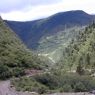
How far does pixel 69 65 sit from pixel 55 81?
68740 millimetres

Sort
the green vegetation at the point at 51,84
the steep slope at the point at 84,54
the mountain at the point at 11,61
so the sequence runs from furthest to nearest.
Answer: the steep slope at the point at 84,54 → the mountain at the point at 11,61 → the green vegetation at the point at 51,84

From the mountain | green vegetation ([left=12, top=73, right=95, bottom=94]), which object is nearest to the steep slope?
the mountain

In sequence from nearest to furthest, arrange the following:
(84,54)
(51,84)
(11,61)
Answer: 1. (51,84)
2. (11,61)
3. (84,54)

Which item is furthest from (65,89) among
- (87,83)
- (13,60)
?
(13,60)

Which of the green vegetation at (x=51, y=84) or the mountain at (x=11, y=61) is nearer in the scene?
the green vegetation at (x=51, y=84)

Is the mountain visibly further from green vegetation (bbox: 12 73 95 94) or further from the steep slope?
the steep slope

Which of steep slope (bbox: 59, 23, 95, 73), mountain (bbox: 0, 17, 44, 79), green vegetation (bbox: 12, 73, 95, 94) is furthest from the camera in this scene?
steep slope (bbox: 59, 23, 95, 73)

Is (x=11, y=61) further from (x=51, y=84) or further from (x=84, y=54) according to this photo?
(x=84, y=54)

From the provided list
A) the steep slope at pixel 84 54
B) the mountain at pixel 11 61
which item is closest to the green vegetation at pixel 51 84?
the mountain at pixel 11 61

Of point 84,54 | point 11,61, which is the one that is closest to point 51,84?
point 11,61

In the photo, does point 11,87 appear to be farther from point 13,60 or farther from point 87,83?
point 13,60

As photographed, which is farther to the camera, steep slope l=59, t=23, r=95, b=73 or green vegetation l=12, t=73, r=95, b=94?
steep slope l=59, t=23, r=95, b=73

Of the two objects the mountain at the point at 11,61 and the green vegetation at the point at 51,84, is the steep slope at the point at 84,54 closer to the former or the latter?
the mountain at the point at 11,61

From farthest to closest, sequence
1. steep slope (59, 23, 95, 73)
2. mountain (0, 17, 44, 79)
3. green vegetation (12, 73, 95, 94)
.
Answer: steep slope (59, 23, 95, 73)
mountain (0, 17, 44, 79)
green vegetation (12, 73, 95, 94)
